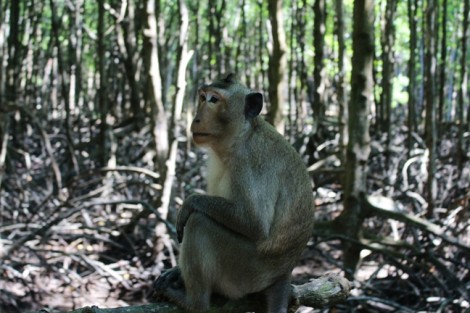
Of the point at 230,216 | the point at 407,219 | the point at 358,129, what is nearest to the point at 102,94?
the point at 358,129

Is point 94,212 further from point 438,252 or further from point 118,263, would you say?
point 438,252

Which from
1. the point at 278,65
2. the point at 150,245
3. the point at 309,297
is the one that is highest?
the point at 278,65

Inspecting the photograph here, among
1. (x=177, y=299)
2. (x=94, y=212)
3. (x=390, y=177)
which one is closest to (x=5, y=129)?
(x=94, y=212)

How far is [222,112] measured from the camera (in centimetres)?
344

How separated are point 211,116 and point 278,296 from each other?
951 mm

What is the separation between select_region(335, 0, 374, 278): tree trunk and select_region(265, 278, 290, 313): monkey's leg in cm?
193

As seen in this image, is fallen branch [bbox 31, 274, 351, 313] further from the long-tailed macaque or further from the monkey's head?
the monkey's head

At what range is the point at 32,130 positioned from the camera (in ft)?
39.7

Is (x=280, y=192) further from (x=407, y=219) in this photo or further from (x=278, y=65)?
(x=278, y=65)

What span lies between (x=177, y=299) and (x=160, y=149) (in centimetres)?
334

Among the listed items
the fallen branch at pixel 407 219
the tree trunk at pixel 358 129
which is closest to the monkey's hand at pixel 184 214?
the tree trunk at pixel 358 129

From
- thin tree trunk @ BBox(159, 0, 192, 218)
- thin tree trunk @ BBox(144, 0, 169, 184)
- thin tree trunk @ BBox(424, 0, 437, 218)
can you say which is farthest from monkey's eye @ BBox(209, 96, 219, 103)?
thin tree trunk @ BBox(424, 0, 437, 218)

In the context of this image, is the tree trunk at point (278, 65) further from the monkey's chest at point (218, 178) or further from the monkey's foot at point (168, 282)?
the monkey's foot at point (168, 282)

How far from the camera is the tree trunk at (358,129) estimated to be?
5.20 m
